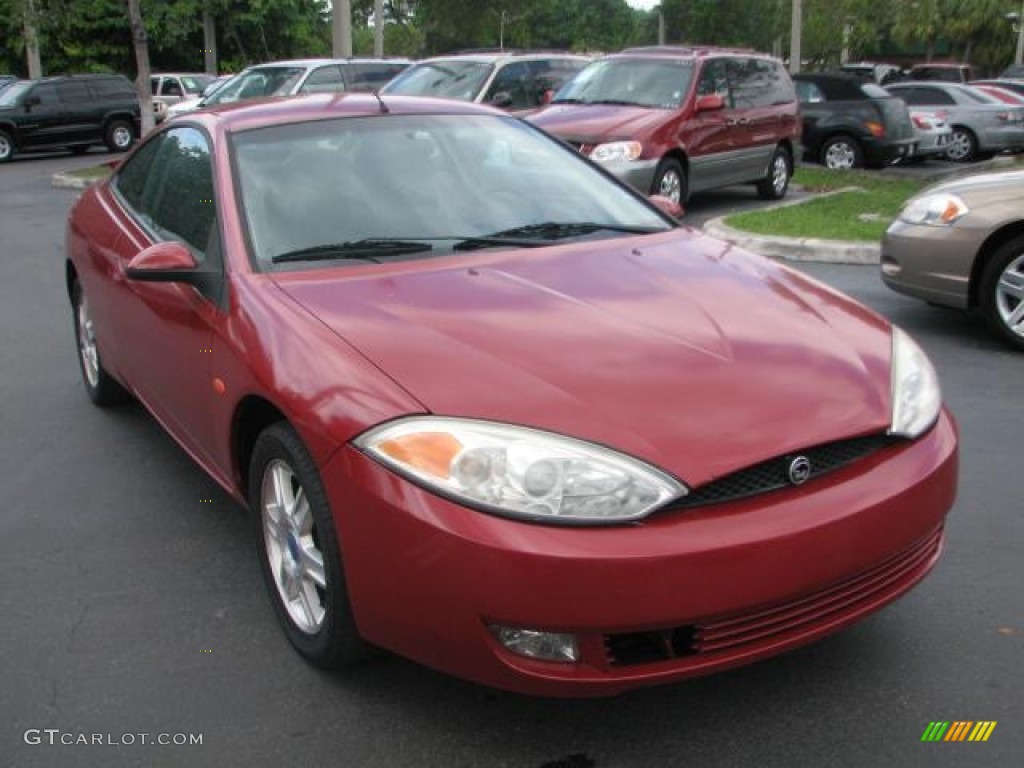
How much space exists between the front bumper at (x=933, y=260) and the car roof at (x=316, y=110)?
9.96ft

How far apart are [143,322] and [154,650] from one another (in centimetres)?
144

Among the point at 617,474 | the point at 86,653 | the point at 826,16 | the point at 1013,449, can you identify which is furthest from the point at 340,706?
the point at 826,16

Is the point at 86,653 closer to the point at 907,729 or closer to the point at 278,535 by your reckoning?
the point at 278,535

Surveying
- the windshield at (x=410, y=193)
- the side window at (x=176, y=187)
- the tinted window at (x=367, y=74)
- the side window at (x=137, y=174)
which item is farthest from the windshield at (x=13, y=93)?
the windshield at (x=410, y=193)

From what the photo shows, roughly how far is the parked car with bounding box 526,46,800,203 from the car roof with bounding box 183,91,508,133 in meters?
6.35

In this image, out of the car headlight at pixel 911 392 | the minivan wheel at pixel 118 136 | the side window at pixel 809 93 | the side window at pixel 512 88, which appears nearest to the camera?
the car headlight at pixel 911 392

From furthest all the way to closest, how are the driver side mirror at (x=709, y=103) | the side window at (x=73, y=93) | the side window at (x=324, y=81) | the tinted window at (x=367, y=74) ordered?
the side window at (x=73, y=93), the tinted window at (x=367, y=74), the side window at (x=324, y=81), the driver side mirror at (x=709, y=103)

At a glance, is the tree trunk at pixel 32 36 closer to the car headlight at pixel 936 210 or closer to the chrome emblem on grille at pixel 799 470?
the car headlight at pixel 936 210

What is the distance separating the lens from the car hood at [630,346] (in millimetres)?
2539

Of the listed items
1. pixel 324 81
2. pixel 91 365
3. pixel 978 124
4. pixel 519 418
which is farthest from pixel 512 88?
pixel 519 418

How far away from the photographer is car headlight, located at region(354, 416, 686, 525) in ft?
7.88

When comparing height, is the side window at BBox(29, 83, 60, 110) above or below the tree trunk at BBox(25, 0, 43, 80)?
below

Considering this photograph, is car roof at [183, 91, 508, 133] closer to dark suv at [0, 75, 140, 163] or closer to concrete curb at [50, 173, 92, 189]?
concrete curb at [50, 173, 92, 189]

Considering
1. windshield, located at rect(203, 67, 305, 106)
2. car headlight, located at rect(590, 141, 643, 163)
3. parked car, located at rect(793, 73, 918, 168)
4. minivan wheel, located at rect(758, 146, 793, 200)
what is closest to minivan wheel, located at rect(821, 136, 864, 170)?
parked car, located at rect(793, 73, 918, 168)
